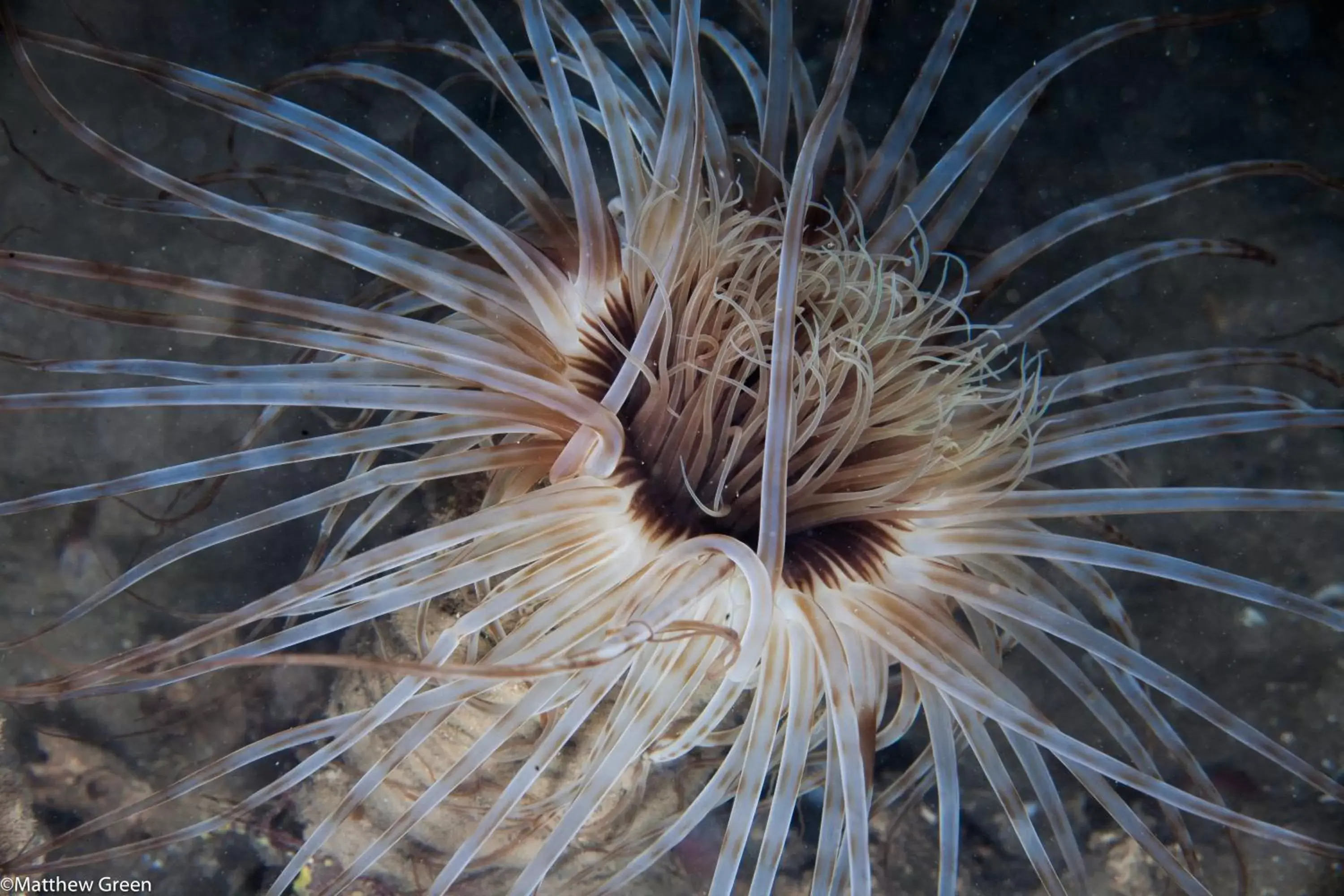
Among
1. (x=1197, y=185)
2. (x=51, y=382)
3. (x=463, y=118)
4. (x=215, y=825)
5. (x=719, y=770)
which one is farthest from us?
(x=51, y=382)

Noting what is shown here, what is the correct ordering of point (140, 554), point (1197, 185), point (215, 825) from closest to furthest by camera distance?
point (215, 825) < point (1197, 185) < point (140, 554)

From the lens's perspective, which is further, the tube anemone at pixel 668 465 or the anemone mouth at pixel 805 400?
the anemone mouth at pixel 805 400

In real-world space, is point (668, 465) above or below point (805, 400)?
below

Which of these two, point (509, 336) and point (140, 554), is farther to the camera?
point (140, 554)

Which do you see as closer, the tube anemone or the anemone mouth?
the tube anemone

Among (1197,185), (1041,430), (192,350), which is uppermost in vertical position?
(1197,185)

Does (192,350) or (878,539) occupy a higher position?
(878,539)

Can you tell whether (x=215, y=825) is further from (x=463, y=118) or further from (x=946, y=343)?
(x=946, y=343)

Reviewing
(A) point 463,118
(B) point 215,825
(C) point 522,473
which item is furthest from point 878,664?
(A) point 463,118
